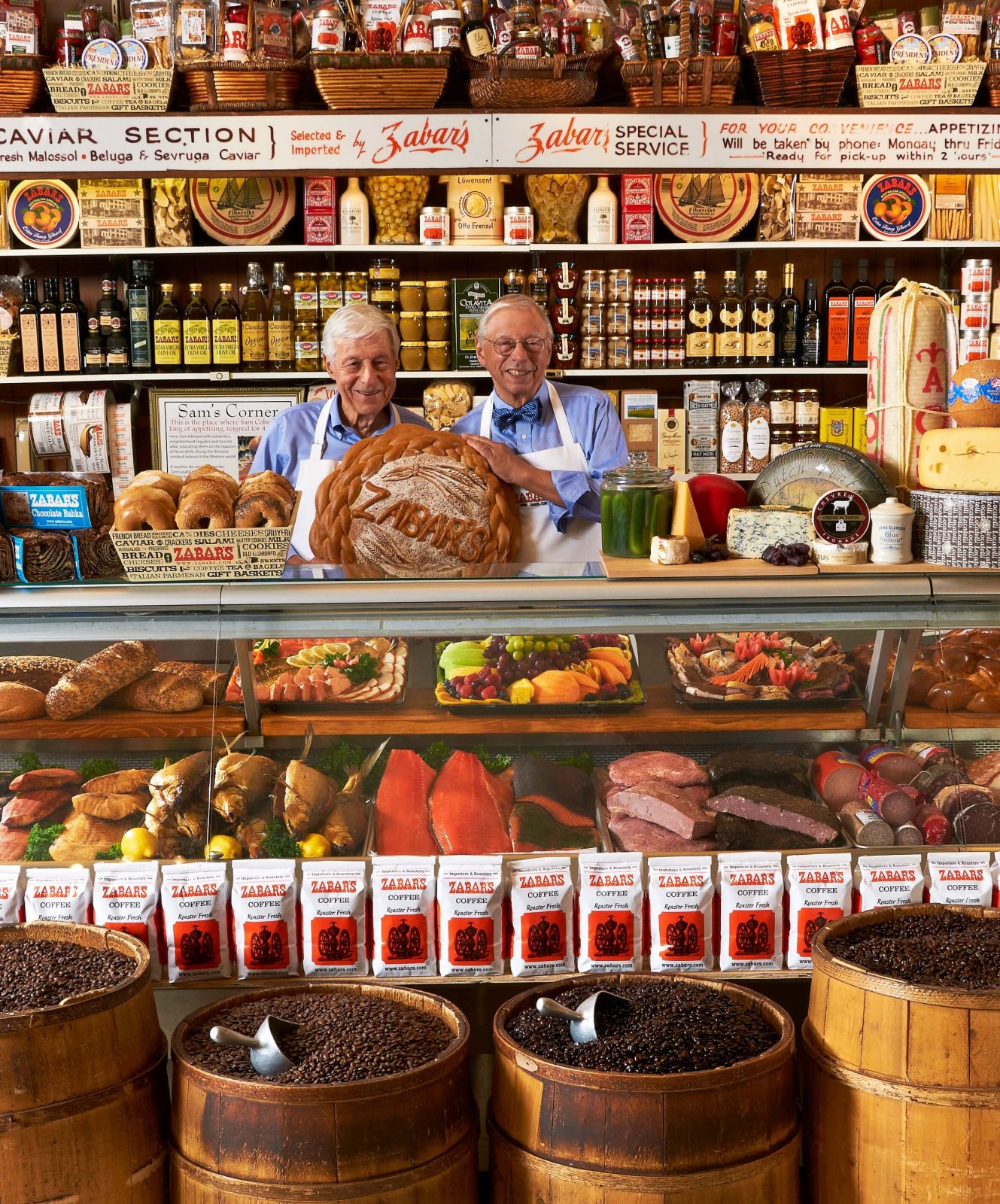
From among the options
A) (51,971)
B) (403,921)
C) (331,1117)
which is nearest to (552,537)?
(403,921)

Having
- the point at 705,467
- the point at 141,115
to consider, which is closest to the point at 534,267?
the point at 705,467

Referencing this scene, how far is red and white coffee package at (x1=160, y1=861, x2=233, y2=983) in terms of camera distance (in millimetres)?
1934

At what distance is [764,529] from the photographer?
7.00ft

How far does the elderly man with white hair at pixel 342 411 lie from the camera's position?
11.2 ft

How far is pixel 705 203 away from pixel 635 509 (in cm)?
330

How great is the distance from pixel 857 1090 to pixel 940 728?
783 mm

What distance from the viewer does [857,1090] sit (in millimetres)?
1646

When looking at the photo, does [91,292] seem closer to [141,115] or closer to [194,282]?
[194,282]

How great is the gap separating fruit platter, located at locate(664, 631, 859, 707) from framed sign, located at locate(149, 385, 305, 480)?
3.30 metres

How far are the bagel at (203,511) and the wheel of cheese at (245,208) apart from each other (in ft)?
10.2

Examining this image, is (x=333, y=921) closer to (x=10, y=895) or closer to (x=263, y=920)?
(x=263, y=920)

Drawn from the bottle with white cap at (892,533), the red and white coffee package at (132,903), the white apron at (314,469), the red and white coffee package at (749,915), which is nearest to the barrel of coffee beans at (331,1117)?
the red and white coffee package at (132,903)

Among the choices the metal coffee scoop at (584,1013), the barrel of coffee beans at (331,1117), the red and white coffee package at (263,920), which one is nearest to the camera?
the barrel of coffee beans at (331,1117)

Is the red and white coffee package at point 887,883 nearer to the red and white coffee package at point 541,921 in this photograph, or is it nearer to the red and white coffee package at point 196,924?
the red and white coffee package at point 541,921
